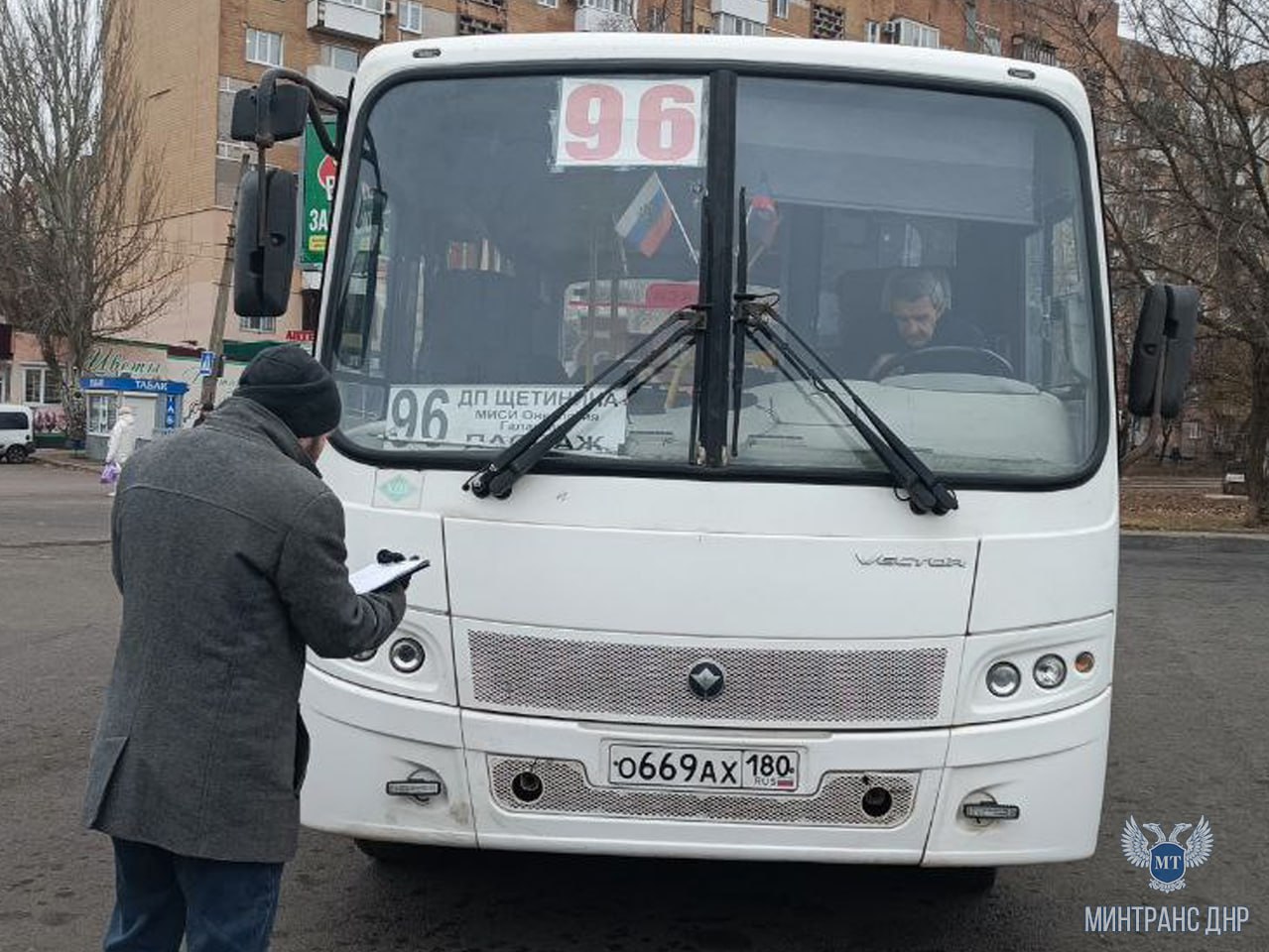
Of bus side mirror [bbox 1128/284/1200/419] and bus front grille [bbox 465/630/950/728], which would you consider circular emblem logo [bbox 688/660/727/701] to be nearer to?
bus front grille [bbox 465/630/950/728]

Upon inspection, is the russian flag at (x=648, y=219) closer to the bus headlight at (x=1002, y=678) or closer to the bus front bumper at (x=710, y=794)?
the bus front bumper at (x=710, y=794)

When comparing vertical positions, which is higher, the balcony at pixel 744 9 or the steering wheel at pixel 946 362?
the balcony at pixel 744 9

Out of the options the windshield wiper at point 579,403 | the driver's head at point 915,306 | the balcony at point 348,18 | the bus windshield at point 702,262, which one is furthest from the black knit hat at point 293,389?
the balcony at point 348,18

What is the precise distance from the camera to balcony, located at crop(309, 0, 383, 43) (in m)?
47.4

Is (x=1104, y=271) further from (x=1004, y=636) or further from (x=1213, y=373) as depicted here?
(x=1213, y=373)

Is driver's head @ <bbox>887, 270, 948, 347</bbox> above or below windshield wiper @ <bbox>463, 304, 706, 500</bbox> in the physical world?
above

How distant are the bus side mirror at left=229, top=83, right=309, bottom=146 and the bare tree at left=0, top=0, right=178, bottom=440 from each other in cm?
3952

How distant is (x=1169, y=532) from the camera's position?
2058 centimetres

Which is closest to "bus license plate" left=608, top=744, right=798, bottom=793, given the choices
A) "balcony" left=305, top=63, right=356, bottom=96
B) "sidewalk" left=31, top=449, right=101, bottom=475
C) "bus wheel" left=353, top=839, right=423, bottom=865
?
"bus wheel" left=353, top=839, right=423, bottom=865

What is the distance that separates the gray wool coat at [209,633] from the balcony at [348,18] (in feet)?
157

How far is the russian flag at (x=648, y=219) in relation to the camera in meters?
4.17

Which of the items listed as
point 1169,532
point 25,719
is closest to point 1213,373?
point 1169,532

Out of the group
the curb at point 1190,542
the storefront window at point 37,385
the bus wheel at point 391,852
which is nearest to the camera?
the bus wheel at point 391,852

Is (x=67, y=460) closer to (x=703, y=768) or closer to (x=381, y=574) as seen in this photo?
(x=703, y=768)
